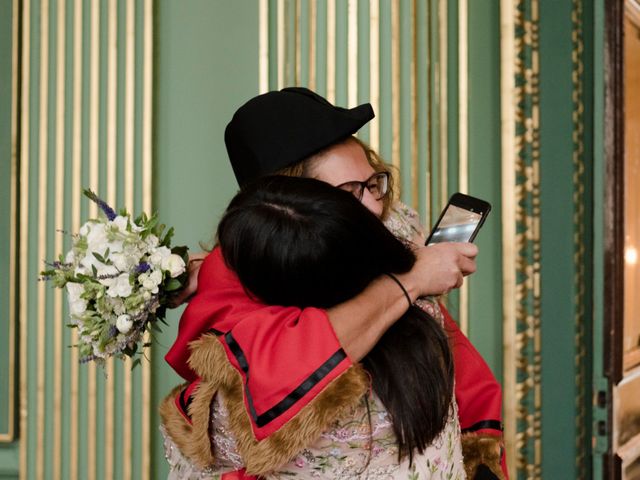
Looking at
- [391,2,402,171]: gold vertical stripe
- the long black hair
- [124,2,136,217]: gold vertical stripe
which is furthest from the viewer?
[124,2,136,217]: gold vertical stripe

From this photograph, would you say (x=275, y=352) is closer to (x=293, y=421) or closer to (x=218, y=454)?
(x=293, y=421)

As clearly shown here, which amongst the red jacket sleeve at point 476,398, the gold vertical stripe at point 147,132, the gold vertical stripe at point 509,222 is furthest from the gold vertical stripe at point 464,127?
the gold vertical stripe at point 147,132

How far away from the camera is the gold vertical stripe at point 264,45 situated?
6.70 ft

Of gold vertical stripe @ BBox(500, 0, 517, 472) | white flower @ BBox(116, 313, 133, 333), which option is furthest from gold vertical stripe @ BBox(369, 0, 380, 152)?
white flower @ BBox(116, 313, 133, 333)

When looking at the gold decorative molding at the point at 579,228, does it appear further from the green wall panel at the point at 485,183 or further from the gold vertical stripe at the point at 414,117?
the gold vertical stripe at the point at 414,117

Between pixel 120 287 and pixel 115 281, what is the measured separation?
0.02 m

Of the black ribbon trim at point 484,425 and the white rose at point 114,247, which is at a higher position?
the white rose at point 114,247

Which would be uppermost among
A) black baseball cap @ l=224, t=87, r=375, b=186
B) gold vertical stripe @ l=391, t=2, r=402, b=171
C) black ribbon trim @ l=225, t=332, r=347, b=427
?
gold vertical stripe @ l=391, t=2, r=402, b=171

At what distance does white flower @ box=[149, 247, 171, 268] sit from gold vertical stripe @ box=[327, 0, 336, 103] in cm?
90

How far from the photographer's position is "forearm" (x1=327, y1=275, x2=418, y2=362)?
3.38ft

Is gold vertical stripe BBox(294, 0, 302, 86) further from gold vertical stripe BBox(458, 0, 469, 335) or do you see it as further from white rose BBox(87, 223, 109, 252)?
white rose BBox(87, 223, 109, 252)

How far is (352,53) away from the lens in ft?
6.61

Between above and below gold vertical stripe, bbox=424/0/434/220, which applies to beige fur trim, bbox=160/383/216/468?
below

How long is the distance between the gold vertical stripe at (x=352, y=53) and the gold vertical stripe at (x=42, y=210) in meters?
0.90
